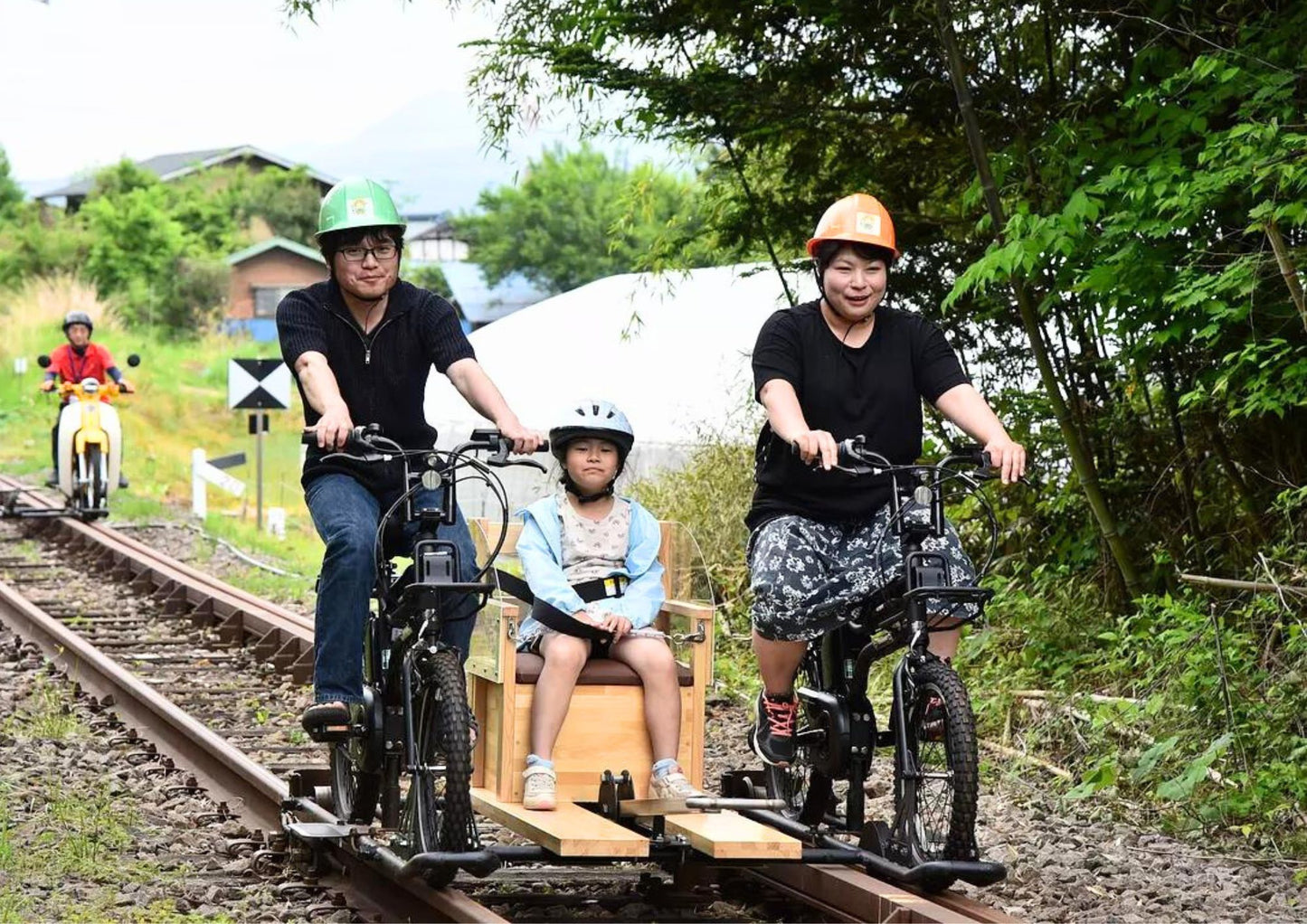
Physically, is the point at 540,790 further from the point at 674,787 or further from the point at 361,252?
the point at 361,252

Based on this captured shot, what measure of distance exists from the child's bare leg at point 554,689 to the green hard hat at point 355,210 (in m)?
1.48

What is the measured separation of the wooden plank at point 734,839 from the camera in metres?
5.67

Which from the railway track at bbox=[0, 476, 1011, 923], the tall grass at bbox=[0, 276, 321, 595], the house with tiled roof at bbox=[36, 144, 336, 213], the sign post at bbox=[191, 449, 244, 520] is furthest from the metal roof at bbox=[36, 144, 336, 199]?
the railway track at bbox=[0, 476, 1011, 923]

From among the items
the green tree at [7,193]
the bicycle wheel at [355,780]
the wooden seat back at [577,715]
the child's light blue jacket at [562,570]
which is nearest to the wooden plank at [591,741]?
the wooden seat back at [577,715]

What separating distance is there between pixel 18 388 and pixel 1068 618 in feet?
88.5

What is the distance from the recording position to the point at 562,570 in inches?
246

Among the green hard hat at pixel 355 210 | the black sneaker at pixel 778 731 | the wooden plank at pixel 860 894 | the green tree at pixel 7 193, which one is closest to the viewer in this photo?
the wooden plank at pixel 860 894

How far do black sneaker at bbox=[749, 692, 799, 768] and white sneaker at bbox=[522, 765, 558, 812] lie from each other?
3.27 feet

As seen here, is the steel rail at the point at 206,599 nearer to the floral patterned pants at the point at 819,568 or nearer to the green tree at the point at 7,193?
the floral patterned pants at the point at 819,568

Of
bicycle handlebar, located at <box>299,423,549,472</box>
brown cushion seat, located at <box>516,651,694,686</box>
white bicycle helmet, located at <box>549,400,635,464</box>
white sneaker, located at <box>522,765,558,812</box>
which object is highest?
white bicycle helmet, located at <box>549,400,635,464</box>

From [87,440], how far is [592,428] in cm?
1360

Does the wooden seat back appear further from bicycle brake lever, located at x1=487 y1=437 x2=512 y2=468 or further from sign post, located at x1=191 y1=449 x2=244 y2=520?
sign post, located at x1=191 y1=449 x2=244 y2=520

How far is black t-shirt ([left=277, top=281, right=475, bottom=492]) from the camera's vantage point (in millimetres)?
6270

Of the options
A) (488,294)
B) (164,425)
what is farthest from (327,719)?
(488,294)
